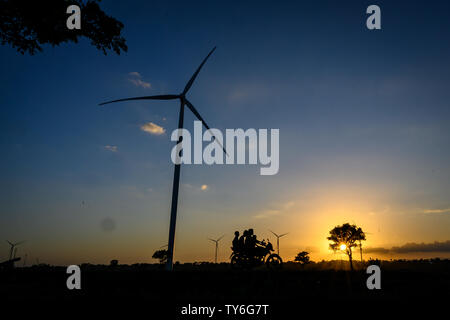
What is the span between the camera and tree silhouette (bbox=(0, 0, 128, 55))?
46.8ft

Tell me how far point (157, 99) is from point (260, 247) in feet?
76.5

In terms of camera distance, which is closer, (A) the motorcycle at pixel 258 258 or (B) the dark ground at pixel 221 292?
(B) the dark ground at pixel 221 292

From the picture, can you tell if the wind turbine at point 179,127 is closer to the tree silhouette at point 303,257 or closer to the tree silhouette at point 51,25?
the tree silhouette at point 51,25

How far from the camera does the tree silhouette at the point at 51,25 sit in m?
14.3

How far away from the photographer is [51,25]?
1493 cm

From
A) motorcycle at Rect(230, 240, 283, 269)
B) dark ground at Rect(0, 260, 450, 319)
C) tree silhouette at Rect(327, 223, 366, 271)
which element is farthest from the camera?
tree silhouette at Rect(327, 223, 366, 271)

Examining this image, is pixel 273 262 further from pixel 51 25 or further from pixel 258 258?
pixel 51 25

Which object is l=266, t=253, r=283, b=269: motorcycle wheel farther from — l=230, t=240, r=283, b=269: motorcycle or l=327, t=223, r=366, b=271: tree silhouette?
l=327, t=223, r=366, b=271: tree silhouette

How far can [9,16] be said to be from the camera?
14.5 meters

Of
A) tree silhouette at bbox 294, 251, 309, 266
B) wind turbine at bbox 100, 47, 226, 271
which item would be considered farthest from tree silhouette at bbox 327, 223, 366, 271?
wind turbine at bbox 100, 47, 226, 271

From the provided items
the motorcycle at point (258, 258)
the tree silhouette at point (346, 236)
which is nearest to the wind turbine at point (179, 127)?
the motorcycle at point (258, 258)
